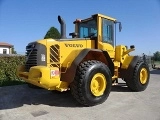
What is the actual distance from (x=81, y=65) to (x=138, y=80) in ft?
8.89

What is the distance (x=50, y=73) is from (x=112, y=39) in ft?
9.68

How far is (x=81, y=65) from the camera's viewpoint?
205 inches

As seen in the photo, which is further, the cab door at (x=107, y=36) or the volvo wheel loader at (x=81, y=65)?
the cab door at (x=107, y=36)

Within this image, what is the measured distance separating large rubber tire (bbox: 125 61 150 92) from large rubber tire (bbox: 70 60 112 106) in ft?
5.03

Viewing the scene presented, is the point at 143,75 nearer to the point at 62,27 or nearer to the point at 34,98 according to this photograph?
the point at 62,27

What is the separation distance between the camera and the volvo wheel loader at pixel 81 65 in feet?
16.5

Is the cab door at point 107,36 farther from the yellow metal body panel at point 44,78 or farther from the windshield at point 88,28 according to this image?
the yellow metal body panel at point 44,78

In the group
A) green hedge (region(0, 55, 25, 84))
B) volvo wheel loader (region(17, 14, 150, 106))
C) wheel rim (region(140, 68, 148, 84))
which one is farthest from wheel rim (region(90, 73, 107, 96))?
green hedge (region(0, 55, 25, 84))

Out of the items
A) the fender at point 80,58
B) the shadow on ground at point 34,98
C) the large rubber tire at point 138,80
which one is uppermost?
the fender at point 80,58

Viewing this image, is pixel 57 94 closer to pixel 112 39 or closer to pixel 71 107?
pixel 71 107

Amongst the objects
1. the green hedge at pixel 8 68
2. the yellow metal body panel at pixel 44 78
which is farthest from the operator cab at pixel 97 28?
the green hedge at pixel 8 68

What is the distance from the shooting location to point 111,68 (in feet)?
20.7

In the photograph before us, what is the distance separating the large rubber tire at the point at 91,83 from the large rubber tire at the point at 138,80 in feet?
5.03

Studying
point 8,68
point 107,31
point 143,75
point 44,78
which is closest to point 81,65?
point 44,78
